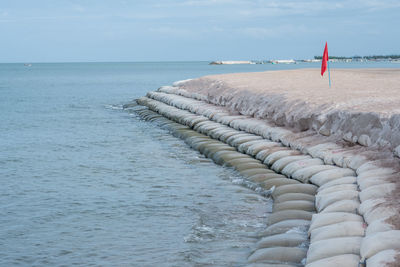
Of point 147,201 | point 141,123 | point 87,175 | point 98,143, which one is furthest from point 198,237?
point 141,123

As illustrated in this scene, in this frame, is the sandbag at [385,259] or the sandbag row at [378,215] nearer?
the sandbag at [385,259]

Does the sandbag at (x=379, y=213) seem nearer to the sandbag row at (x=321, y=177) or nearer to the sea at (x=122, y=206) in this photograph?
the sandbag row at (x=321, y=177)

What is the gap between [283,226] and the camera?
22.9 feet

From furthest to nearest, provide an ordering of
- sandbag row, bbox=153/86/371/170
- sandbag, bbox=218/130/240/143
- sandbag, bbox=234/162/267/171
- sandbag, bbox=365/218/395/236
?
sandbag, bbox=218/130/240/143
sandbag, bbox=234/162/267/171
sandbag row, bbox=153/86/371/170
sandbag, bbox=365/218/395/236

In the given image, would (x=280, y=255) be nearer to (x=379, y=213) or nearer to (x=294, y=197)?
(x=379, y=213)

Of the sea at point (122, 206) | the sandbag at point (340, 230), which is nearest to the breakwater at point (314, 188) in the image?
the sandbag at point (340, 230)

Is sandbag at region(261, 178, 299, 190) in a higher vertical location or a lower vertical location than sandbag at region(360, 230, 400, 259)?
lower

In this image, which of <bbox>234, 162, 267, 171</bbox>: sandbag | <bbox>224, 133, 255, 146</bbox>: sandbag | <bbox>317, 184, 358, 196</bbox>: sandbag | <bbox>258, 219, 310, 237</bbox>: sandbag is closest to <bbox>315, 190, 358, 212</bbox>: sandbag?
<bbox>317, 184, 358, 196</bbox>: sandbag

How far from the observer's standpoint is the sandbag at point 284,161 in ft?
32.1

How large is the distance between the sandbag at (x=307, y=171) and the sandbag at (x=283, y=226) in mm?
1827

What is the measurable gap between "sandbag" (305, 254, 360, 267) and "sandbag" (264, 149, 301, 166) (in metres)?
5.06

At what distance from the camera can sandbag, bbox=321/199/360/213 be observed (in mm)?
6633

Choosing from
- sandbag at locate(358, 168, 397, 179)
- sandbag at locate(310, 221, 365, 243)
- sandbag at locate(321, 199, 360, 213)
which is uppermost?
sandbag at locate(358, 168, 397, 179)

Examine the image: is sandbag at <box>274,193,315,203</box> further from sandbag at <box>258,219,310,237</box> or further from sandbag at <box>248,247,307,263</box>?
sandbag at <box>248,247,307,263</box>
